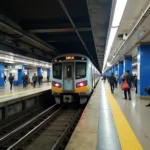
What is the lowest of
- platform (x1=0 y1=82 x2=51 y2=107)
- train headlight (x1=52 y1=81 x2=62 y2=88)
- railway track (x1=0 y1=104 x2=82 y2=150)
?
railway track (x1=0 y1=104 x2=82 y2=150)

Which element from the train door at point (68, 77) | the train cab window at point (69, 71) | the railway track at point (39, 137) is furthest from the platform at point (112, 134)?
the train cab window at point (69, 71)

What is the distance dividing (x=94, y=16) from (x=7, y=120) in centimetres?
541

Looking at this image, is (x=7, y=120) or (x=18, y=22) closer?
(x=18, y=22)

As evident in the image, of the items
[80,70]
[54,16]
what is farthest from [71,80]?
[54,16]

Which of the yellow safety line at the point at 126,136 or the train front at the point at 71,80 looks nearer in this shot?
the yellow safety line at the point at 126,136

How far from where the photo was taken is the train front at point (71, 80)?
340 inches

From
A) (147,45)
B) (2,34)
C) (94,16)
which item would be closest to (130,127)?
(94,16)

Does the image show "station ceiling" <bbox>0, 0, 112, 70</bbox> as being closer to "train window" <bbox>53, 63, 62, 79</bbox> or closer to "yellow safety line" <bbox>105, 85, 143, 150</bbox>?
"train window" <bbox>53, 63, 62, 79</bbox>

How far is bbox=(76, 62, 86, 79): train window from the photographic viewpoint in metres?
8.75

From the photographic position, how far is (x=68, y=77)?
8.77m

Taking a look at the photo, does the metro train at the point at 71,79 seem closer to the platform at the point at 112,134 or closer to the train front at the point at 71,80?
the train front at the point at 71,80

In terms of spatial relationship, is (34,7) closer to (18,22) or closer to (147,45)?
(18,22)

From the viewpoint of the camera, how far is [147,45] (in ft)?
32.0

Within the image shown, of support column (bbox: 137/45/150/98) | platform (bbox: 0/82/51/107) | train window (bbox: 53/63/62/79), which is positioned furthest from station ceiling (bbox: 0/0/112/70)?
support column (bbox: 137/45/150/98)
